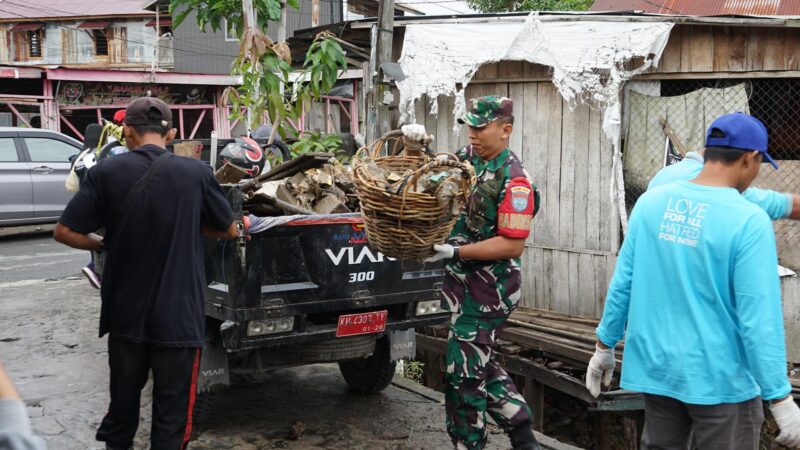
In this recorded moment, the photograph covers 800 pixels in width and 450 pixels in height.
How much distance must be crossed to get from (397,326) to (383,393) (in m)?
1.06

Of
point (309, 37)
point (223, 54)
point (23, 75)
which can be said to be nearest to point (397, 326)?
point (309, 37)

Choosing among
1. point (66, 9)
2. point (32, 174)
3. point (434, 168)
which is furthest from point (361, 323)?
point (66, 9)

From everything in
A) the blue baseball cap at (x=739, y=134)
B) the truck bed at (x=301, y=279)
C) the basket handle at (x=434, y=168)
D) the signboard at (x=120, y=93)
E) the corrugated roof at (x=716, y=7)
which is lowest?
the truck bed at (x=301, y=279)

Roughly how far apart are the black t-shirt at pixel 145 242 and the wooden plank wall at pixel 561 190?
4996 millimetres

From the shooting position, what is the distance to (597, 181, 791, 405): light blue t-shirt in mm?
2922

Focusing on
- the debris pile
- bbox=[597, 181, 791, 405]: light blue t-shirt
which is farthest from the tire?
bbox=[597, 181, 791, 405]: light blue t-shirt

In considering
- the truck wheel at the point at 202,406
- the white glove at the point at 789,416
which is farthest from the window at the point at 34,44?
the white glove at the point at 789,416

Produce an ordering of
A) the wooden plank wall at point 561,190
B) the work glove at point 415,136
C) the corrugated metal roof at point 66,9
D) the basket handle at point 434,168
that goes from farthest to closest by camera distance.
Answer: the corrugated metal roof at point 66,9
the wooden plank wall at point 561,190
the work glove at point 415,136
the basket handle at point 434,168

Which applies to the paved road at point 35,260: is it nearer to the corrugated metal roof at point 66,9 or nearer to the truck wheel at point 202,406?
the truck wheel at point 202,406

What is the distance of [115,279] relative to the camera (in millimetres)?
3648

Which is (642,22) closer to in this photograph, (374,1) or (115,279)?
(115,279)

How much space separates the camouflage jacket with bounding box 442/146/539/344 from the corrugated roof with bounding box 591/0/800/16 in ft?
30.2

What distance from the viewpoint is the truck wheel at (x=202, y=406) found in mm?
4886

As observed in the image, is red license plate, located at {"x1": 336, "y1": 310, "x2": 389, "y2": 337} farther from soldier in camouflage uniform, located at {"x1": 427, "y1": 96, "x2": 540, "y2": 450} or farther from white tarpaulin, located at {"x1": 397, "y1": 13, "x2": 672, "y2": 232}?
white tarpaulin, located at {"x1": 397, "y1": 13, "x2": 672, "y2": 232}
